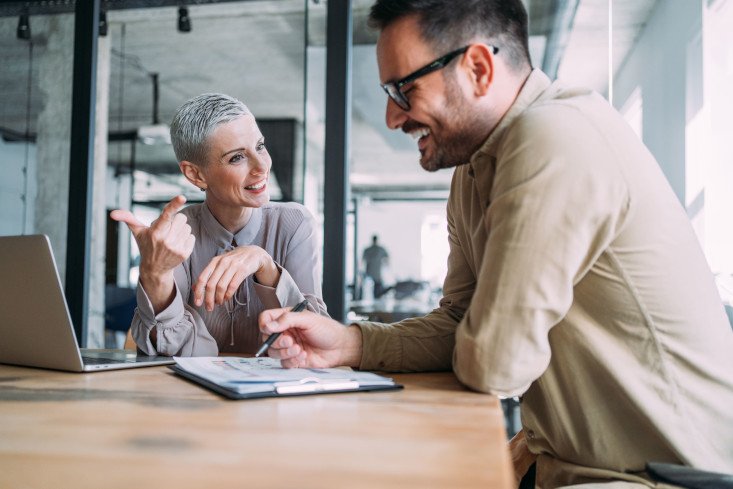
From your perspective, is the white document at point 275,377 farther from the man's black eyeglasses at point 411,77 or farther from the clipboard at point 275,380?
the man's black eyeglasses at point 411,77

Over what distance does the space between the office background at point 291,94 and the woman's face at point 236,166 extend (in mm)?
708

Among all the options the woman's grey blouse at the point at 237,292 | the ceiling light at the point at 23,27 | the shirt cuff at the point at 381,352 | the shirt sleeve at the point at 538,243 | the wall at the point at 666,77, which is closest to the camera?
the shirt sleeve at the point at 538,243

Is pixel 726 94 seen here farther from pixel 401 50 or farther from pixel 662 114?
pixel 401 50

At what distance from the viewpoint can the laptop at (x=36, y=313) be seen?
1217mm

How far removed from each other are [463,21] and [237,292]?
1.16 meters

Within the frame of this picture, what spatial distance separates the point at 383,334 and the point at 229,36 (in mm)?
6359

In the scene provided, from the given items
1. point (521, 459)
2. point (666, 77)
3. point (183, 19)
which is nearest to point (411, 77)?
point (521, 459)

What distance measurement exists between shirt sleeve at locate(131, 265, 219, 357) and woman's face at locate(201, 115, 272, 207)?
0.57 metres

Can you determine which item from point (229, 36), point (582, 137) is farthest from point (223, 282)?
point (229, 36)

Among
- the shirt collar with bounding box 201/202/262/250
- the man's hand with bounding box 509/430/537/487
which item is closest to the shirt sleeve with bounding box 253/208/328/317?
the shirt collar with bounding box 201/202/262/250

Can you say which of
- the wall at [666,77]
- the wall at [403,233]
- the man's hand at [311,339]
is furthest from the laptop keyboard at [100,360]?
the wall at [403,233]

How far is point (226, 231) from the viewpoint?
2086mm

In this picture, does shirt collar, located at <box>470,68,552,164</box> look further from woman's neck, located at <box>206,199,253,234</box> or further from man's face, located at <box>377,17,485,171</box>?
woman's neck, located at <box>206,199,253,234</box>

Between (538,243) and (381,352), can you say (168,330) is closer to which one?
(381,352)
